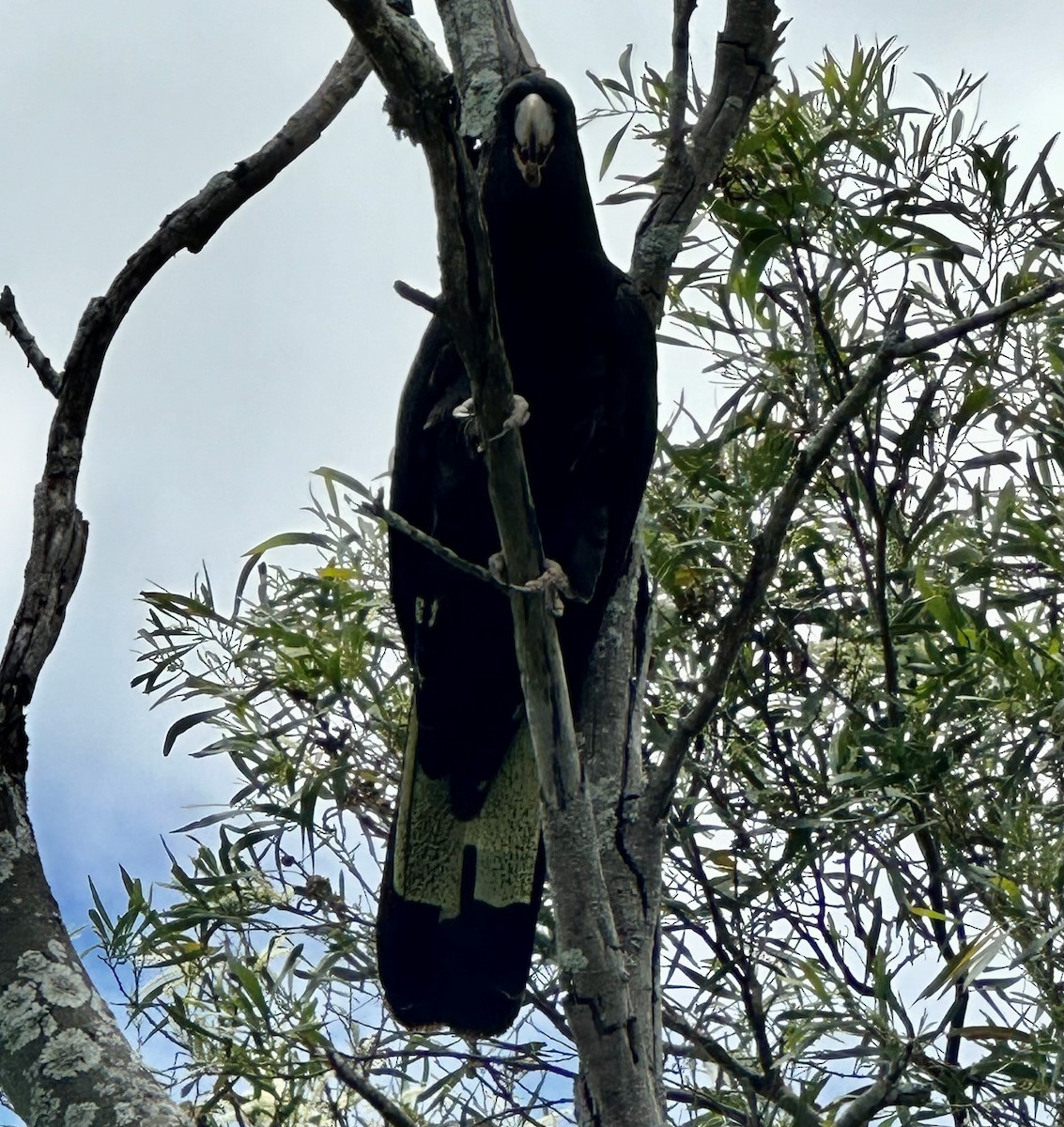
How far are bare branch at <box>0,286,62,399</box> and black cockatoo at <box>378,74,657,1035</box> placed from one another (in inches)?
29.0

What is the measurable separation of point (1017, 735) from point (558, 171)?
1534mm

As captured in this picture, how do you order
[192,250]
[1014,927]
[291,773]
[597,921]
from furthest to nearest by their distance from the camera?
[291,773]
[1014,927]
[192,250]
[597,921]

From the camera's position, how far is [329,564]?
3.28 metres

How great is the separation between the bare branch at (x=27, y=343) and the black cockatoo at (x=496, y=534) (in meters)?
0.74

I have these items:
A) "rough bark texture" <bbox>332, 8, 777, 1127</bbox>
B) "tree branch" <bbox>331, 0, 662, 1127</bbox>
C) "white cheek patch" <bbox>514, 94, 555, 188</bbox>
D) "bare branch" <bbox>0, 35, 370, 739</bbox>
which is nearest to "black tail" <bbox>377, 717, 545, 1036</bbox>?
"rough bark texture" <bbox>332, 8, 777, 1127</bbox>

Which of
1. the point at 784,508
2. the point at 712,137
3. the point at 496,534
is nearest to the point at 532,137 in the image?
the point at 712,137

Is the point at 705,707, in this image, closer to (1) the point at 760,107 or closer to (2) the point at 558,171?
(2) the point at 558,171

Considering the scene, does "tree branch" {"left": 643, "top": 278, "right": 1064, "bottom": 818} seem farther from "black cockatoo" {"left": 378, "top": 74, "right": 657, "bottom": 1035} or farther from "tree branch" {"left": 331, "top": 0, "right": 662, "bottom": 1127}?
"black cockatoo" {"left": 378, "top": 74, "right": 657, "bottom": 1035}

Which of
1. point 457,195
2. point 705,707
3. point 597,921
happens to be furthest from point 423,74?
point 597,921

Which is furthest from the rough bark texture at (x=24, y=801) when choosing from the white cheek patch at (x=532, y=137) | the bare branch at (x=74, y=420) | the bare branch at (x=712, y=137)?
the bare branch at (x=712, y=137)

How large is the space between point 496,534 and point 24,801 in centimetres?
104

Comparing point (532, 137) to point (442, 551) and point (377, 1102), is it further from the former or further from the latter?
point (377, 1102)

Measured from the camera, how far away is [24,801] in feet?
6.49

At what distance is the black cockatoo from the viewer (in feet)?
8.45
